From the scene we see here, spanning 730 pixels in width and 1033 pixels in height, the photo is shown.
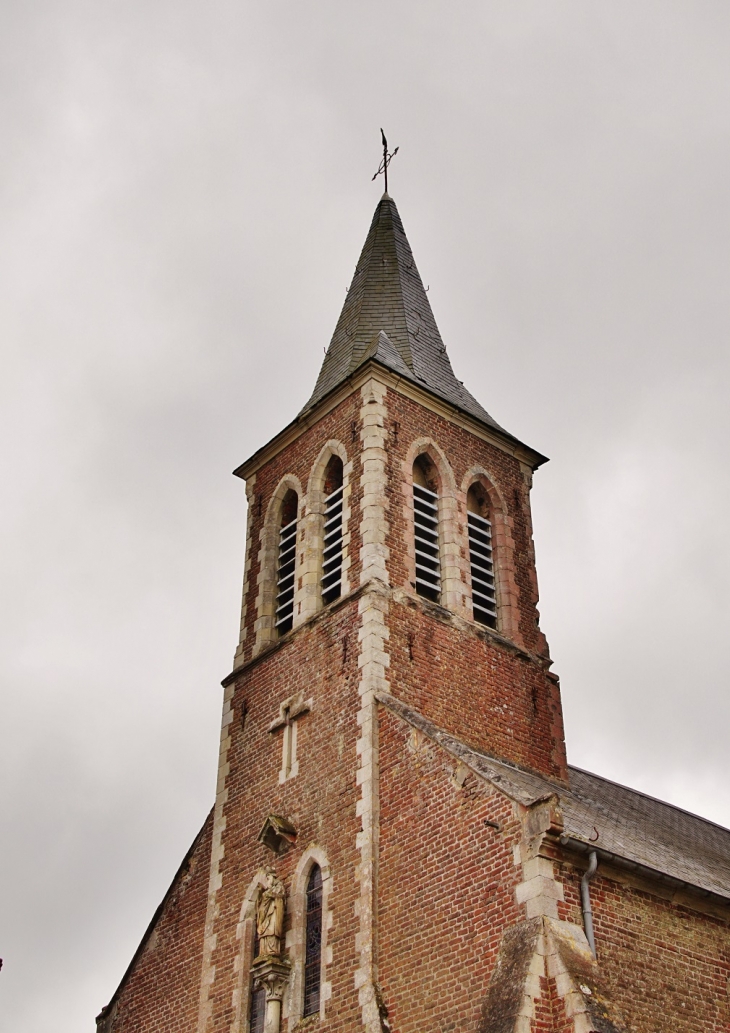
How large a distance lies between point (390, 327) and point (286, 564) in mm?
→ 5573

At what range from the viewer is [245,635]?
20406mm

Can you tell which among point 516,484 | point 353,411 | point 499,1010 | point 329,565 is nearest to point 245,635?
point 329,565

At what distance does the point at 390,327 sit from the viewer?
76.6 ft

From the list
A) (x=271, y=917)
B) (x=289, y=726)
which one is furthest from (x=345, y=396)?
(x=271, y=917)

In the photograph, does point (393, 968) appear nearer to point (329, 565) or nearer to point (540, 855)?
point (540, 855)

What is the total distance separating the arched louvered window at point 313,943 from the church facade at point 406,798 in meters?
0.03

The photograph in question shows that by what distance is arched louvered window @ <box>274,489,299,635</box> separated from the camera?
20.0 meters

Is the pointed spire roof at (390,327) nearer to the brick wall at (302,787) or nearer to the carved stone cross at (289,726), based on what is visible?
the brick wall at (302,787)

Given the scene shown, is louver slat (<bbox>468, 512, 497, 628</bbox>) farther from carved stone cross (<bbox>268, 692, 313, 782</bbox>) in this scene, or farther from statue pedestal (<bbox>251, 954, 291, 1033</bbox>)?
statue pedestal (<bbox>251, 954, 291, 1033</bbox>)

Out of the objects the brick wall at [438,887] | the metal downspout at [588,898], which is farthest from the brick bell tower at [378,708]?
the metal downspout at [588,898]

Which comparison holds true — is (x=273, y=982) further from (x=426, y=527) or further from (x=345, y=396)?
(x=345, y=396)

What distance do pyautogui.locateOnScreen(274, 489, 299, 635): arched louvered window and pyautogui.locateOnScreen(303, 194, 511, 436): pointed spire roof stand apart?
1.80 meters

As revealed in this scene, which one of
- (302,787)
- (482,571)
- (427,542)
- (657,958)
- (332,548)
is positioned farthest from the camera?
(482,571)

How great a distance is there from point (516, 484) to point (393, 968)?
33.1 ft
